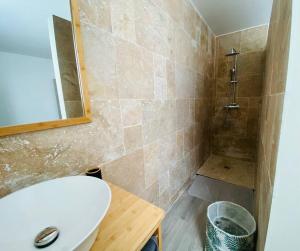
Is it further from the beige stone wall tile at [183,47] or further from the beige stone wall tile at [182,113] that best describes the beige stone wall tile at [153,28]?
the beige stone wall tile at [182,113]

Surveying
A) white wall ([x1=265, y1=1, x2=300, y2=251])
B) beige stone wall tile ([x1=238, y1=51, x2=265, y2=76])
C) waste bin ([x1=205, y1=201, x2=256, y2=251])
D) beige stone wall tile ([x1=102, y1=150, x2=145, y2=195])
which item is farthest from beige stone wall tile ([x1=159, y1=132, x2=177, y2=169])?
beige stone wall tile ([x1=238, y1=51, x2=265, y2=76])

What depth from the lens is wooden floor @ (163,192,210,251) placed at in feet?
4.20

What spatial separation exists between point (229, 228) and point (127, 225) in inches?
42.1

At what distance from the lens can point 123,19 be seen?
976mm

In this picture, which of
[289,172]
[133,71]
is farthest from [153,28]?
[289,172]

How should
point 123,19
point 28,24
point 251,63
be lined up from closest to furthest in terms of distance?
point 28,24 < point 123,19 < point 251,63

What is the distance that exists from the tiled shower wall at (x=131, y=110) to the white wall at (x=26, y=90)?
0.27 feet

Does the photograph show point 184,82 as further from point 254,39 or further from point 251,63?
point 254,39

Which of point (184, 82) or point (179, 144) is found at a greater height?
point (184, 82)

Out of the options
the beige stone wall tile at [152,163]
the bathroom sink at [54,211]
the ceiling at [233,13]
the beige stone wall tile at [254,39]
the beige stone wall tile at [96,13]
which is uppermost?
the ceiling at [233,13]

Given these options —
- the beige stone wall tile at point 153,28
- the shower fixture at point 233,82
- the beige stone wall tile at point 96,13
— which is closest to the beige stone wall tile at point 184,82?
the beige stone wall tile at point 153,28

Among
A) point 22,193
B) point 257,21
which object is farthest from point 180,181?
point 257,21

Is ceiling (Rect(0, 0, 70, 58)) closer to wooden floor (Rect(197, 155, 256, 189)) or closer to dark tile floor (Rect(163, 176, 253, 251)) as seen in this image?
dark tile floor (Rect(163, 176, 253, 251))

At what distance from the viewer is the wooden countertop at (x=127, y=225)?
487 millimetres
